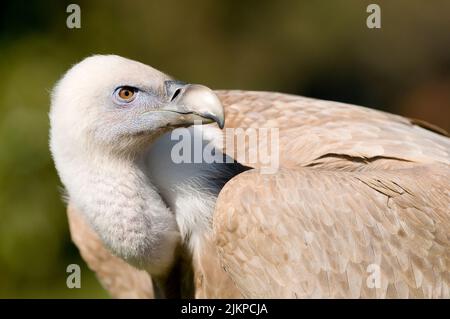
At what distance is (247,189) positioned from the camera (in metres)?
4.25

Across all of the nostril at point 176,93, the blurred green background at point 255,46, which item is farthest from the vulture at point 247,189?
the blurred green background at point 255,46

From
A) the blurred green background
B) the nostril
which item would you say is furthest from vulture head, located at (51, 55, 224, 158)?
the blurred green background

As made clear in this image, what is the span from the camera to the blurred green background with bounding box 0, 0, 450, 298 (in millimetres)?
9375

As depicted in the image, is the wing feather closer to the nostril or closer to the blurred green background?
the nostril

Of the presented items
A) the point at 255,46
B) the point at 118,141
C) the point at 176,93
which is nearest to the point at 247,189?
the point at 176,93

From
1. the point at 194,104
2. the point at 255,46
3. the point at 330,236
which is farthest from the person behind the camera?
the point at 255,46

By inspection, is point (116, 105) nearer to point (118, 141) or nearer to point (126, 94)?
point (126, 94)

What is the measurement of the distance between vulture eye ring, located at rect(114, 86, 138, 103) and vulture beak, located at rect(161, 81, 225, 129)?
18 cm

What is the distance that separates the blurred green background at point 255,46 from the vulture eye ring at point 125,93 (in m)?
4.60

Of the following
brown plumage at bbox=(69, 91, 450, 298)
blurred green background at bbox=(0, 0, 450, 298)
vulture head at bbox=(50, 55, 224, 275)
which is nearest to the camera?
→ brown plumage at bbox=(69, 91, 450, 298)

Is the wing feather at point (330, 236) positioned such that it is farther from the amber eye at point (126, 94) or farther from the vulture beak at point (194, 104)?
the amber eye at point (126, 94)

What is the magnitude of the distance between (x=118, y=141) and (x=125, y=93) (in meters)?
0.26

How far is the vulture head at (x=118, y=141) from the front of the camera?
452cm
